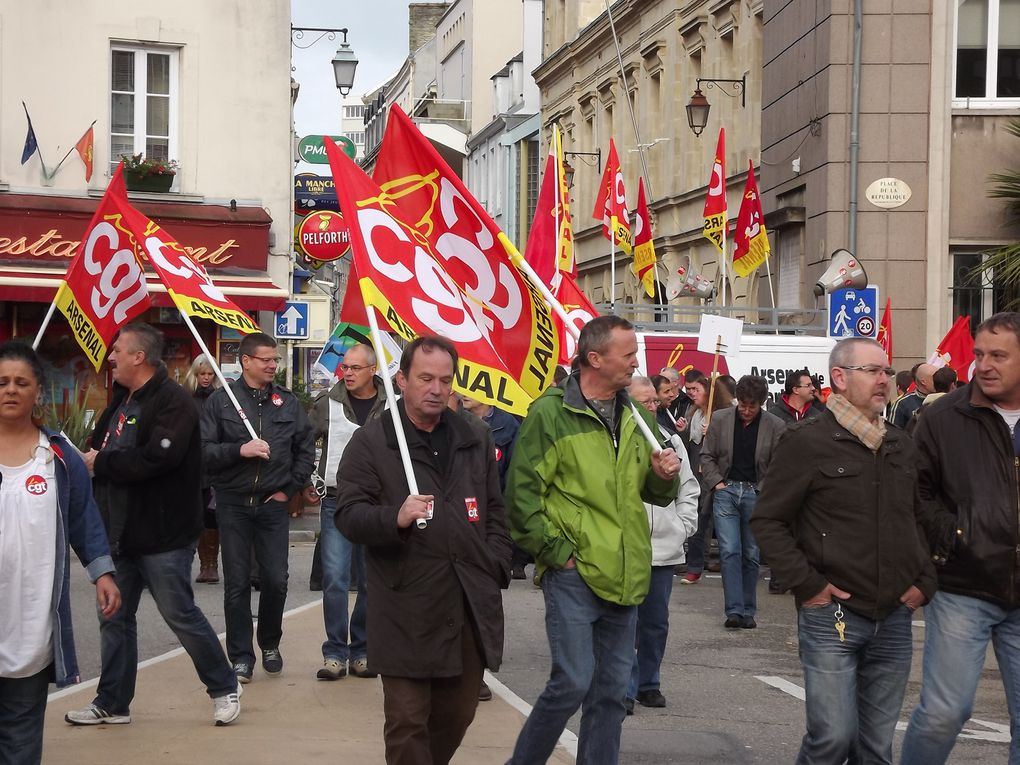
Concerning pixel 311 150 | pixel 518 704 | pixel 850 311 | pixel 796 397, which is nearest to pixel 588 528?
pixel 518 704

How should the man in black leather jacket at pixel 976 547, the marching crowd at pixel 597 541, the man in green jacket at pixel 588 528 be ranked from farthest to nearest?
the man in green jacket at pixel 588 528 < the man in black leather jacket at pixel 976 547 < the marching crowd at pixel 597 541

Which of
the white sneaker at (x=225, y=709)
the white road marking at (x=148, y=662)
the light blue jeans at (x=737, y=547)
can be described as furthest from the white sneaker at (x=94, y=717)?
the light blue jeans at (x=737, y=547)

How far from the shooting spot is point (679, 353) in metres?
18.7

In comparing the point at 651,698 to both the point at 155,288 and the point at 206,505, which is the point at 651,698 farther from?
the point at 155,288

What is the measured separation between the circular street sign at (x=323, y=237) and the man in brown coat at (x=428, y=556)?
20439 mm

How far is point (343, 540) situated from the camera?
9500mm

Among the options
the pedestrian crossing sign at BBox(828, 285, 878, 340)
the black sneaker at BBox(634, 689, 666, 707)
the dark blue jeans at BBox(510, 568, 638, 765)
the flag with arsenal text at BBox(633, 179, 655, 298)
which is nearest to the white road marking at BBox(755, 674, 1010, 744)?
the black sneaker at BBox(634, 689, 666, 707)

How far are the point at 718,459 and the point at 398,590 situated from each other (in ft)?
23.7

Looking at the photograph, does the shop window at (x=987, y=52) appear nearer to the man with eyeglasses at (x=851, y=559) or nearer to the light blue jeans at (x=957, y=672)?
the light blue jeans at (x=957, y=672)

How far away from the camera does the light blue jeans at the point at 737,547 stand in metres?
12.2

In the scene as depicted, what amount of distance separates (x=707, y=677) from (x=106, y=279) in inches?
179

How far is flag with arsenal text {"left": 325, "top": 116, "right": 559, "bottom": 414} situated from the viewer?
6.80 m

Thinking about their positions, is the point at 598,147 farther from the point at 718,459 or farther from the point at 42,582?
the point at 42,582

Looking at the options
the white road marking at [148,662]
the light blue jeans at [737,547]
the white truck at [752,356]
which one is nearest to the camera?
the white road marking at [148,662]
